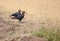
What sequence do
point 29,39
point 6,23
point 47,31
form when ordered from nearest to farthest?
point 29,39
point 47,31
point 6,23

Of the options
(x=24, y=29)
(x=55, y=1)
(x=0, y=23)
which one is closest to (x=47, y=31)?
(x=24, y=29)

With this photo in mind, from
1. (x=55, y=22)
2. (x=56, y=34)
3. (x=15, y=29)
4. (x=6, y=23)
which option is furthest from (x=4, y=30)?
(x=55, y=22)

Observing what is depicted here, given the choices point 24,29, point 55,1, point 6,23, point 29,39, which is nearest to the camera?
point 29,39

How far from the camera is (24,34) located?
9148 millimetres

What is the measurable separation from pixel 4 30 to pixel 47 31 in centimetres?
140

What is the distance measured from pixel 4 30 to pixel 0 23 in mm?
855

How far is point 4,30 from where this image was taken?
9727 mm

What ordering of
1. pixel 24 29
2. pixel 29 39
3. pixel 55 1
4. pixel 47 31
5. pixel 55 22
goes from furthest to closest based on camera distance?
pixel 55 1 → pixel 55 22 → pixel 24 29 → pixel 47 31 → pixel 29 39

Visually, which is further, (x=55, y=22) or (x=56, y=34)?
(x=55, y=22)

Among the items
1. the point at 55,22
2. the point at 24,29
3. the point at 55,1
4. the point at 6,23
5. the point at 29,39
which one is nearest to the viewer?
the point at 29,39

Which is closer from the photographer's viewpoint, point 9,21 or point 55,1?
point 9,21

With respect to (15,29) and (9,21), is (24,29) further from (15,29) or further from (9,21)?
(9,21)

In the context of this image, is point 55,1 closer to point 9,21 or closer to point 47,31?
point 9,21

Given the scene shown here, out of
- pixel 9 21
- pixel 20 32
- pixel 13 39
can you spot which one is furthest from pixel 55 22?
pixel 13 39
